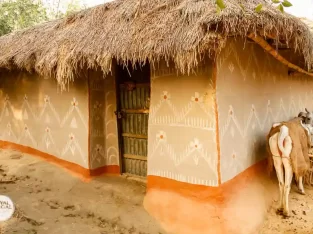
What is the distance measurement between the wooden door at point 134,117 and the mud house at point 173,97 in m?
0.02

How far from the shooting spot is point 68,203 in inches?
172

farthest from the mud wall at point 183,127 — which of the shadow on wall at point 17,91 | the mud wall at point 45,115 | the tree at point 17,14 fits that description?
the tree at point 17,14

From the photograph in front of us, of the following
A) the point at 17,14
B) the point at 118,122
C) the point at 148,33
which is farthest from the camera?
the point at 17,14

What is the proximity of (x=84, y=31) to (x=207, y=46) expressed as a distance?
212cm

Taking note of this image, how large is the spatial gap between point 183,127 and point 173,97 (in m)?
0.43

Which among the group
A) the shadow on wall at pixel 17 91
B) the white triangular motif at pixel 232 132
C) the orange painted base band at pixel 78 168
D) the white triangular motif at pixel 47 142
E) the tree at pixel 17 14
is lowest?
the orange painted base band at pixel 78 168

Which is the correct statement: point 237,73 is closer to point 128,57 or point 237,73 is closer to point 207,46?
point 207,46

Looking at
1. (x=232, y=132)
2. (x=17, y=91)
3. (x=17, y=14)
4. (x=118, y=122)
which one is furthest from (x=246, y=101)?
(x=17, y=14)

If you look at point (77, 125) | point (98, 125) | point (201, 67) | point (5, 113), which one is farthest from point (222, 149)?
point (5, 113)

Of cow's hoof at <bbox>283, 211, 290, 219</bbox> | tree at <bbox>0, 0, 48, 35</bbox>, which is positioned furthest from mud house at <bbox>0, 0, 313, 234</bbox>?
tree at <bbox>0, 0, 48, 35</bbox>

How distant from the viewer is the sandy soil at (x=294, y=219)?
12.6ft

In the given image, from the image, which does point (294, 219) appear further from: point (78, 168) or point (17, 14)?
point (17, 14)

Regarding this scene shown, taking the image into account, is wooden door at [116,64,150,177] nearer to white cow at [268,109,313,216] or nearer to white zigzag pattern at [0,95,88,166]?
white zigzag pattern at [0,95,88,166]

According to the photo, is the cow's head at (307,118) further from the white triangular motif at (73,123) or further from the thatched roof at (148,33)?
the white triangular motif at (73,123)
